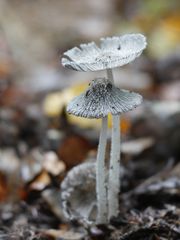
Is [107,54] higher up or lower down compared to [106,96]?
higher up

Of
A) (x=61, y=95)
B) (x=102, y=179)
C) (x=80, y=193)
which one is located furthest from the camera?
(x=61, y=95)

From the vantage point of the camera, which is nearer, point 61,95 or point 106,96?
point 106,96

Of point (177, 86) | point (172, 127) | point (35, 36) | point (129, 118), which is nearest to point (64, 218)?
point (172, 127)

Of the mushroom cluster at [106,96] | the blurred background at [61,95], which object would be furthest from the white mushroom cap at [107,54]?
the blurred background at [61,95]

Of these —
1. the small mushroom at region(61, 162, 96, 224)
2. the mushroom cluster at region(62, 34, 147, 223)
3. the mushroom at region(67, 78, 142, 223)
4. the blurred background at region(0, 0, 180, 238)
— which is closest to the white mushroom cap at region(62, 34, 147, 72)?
the mushroom cluster at region(62, 34, 147, 223)

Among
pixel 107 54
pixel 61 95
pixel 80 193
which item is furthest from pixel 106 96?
pixel 61 95

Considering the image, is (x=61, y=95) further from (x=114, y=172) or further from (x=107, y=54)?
(x=107, y=54)

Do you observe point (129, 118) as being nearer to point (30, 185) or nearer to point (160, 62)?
point (30, 185)
